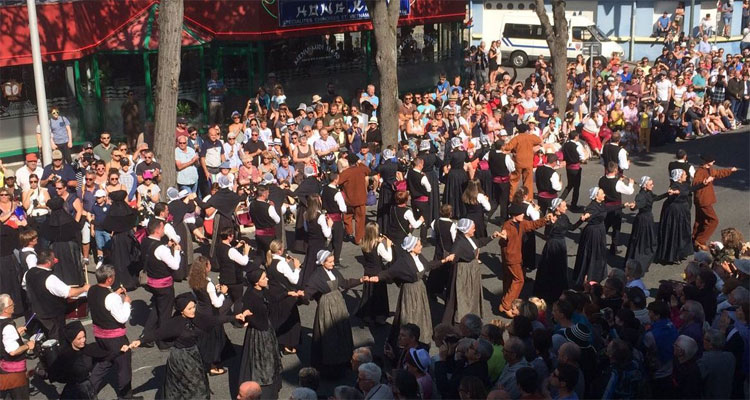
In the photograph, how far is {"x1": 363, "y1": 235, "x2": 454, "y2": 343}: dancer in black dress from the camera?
10977 mm

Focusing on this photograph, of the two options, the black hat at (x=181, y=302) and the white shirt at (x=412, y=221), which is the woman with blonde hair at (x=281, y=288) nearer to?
the black hat at (x=181, y=302)

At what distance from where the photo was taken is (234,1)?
22.5m

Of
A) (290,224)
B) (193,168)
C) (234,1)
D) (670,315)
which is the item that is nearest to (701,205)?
(670,315)

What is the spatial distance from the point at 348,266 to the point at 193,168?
12.1ft

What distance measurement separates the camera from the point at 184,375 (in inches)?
373

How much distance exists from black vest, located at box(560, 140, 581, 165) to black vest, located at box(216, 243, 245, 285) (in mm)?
7431

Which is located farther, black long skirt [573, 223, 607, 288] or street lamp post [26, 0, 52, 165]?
street lamp post [26, 0, 52, 165]

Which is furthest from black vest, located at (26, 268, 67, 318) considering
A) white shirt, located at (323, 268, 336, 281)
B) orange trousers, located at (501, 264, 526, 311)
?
orange trousers, located at (501, 264, 526, 311)

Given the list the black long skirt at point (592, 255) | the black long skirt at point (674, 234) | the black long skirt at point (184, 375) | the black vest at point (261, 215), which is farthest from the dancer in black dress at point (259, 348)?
the black long skirt at point (674, 234)

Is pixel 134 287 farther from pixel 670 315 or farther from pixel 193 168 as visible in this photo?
pixel 670 315

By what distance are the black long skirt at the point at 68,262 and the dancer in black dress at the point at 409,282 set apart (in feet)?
14.6

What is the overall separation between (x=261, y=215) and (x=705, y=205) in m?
7.00

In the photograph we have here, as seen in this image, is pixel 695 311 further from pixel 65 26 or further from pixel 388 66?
pixel 65 26

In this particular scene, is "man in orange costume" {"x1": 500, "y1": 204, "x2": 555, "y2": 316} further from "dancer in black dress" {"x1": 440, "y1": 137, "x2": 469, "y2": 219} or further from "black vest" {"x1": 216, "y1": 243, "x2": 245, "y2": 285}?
"dancer in black dress" {"x1": 440, "y1": 137, "x2": 469, "y2": 219}
